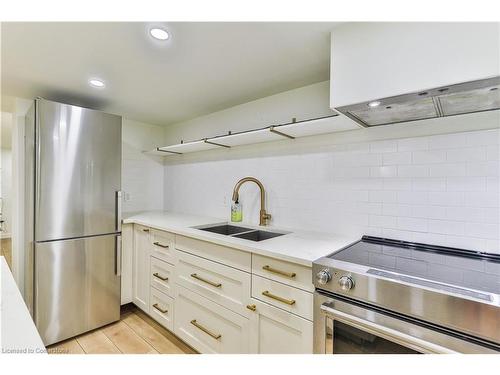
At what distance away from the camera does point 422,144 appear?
1.44 meters

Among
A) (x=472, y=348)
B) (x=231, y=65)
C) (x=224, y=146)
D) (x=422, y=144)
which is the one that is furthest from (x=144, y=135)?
(x=472, y=348)

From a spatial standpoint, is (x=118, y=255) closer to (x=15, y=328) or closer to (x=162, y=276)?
(x=162, y=276)

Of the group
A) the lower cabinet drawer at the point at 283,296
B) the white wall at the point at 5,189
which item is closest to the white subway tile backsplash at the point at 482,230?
the lower cabinet drawer at the point at 283,296

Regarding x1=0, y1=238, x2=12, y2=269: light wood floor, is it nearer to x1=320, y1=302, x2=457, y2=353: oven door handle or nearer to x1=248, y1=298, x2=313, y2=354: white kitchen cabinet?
x1=248, y1=298, x2=313, y2=354: white kitchen cabinet

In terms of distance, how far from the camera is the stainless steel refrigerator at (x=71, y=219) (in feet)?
6.01

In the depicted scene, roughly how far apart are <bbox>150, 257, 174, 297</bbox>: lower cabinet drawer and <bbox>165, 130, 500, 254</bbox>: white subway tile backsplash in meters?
0.81

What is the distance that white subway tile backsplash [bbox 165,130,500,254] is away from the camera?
4.18 feet

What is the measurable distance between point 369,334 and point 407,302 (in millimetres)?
236

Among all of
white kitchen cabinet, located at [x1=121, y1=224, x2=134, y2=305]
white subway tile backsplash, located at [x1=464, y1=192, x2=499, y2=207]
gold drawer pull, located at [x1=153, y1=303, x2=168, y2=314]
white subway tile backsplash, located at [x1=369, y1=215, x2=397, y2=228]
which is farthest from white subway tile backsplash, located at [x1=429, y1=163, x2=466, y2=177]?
white kitchen cabinet, located at [x1=121, y1=224, x2=134, y2=305]

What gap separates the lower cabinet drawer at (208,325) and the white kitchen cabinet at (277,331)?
0.24 feet

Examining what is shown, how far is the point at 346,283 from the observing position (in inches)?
40.7

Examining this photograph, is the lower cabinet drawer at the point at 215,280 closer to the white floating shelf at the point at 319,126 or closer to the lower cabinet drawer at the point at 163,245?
the lower cabinet drawer at the point at 163,245

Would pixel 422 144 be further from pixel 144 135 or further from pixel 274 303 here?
pixel 144 135

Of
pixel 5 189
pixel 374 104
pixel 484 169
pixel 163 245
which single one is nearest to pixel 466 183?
pixel 484 169
